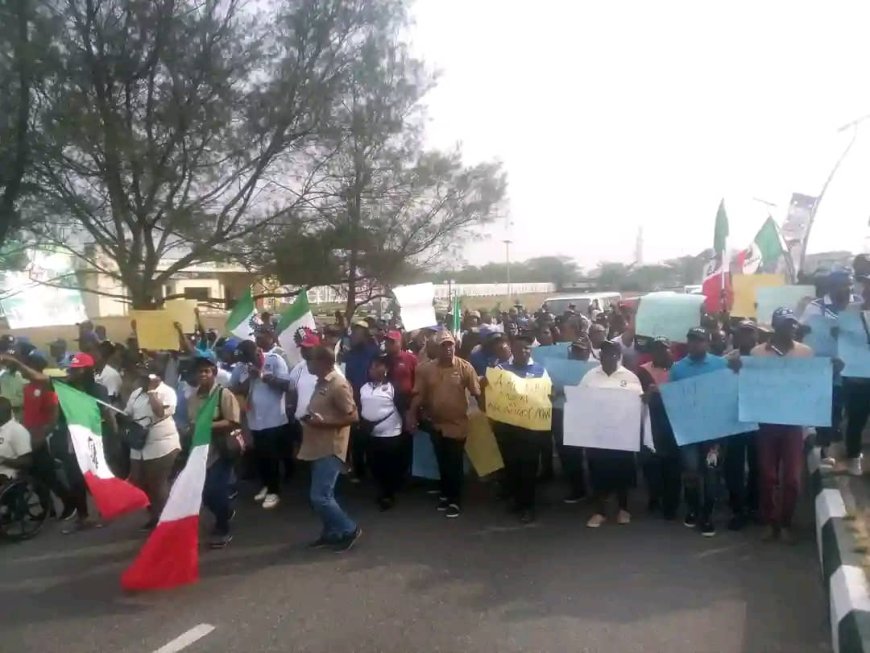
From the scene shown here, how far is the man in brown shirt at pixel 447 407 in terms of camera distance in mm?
7090

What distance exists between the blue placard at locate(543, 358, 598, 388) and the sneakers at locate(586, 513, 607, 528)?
1245mm

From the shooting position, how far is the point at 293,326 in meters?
8.58

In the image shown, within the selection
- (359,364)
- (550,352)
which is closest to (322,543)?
(359,364)

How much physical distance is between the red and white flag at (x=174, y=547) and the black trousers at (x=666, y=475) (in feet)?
12.2

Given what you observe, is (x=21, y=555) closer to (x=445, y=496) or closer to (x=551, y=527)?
(x=445, y=496)

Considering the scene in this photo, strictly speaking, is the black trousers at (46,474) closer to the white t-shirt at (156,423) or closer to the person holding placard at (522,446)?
the white t-shirt at (156,423)

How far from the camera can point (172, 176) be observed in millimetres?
12023

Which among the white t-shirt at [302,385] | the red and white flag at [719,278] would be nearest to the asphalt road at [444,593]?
the white t-shirt at [302,385]

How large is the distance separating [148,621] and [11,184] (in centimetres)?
790

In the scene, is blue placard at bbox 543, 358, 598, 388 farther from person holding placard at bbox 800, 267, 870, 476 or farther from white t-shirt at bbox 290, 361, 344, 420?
white t-shirt at bbox 290, 361, 344, 420

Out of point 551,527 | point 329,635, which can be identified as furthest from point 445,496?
point 329,635

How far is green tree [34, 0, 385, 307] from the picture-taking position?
36.8 feet

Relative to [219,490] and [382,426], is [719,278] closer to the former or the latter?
[382,426]

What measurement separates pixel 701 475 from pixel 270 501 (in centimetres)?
398
